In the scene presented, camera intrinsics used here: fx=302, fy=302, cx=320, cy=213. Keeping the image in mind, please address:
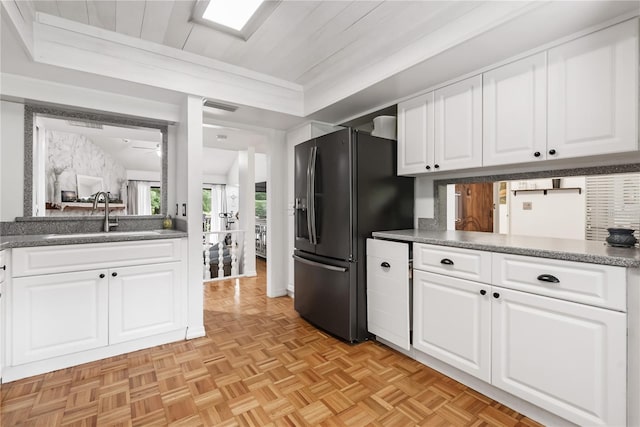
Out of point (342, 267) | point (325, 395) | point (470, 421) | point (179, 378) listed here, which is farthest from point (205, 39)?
point (470, 421)

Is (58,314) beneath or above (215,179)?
beneath

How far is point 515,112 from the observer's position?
1.85 m

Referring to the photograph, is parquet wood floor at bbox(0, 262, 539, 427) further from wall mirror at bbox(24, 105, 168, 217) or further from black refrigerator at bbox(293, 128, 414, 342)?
wall mirror at bbox(24, 105, 168, 217)

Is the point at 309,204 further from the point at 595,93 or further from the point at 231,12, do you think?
the point at 595,93

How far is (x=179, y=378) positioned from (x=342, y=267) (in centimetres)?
135

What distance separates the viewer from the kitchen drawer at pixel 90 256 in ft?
6.32

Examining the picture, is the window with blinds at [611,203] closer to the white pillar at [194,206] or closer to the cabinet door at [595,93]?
the cabinet door at [595,93]

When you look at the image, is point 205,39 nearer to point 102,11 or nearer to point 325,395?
point 102,11

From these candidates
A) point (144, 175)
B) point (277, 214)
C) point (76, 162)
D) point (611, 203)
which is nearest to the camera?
point (611, 203)

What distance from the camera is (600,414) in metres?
1.30

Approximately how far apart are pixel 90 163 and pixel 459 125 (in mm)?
3017

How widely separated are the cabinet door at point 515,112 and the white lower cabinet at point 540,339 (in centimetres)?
68

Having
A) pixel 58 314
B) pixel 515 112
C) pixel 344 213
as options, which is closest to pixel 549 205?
pixel 515 112

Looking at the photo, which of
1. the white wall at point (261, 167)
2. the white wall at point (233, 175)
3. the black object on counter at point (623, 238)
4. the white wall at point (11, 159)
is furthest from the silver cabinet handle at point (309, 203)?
the white wall at point (233, 175)
